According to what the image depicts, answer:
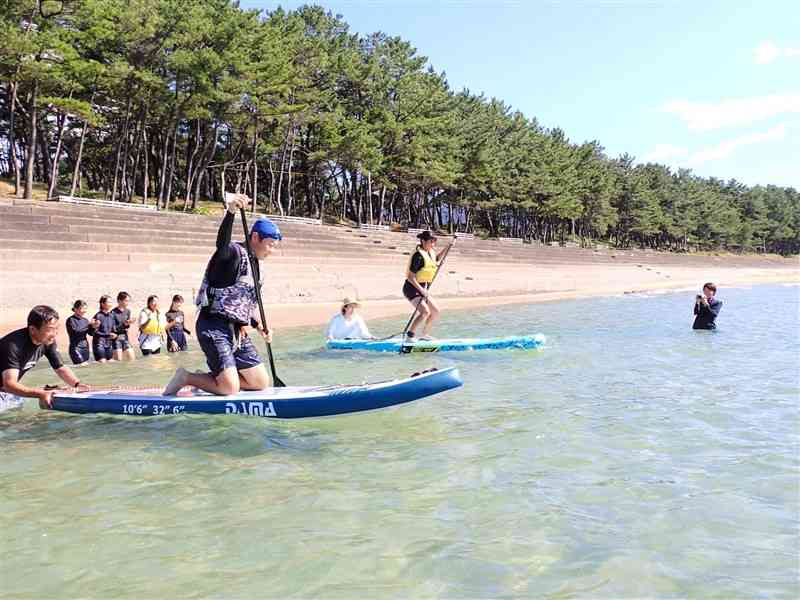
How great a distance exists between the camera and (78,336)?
38.4 feet

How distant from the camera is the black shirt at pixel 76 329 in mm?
11680

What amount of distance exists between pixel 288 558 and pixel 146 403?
12.5ft

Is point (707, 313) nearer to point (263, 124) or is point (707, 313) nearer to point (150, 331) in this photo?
point (150, 331)

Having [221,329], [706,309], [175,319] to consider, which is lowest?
[175,319]

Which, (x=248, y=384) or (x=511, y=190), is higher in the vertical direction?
(x=511, y=190)

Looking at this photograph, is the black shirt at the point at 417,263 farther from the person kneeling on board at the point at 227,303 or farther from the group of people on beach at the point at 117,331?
the person kneeling on board at the point at 227,303

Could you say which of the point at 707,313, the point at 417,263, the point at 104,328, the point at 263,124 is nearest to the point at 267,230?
the point at 417,263

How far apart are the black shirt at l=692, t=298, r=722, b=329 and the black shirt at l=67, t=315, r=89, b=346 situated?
13.3 meters

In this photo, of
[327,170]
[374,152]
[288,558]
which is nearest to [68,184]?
[327,170]

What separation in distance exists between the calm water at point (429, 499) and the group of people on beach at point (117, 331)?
4.34 meters

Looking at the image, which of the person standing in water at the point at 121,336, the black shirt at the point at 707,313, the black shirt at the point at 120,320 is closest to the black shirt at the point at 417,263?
the person standing in water at the point at 121,336

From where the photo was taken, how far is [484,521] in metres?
4.41

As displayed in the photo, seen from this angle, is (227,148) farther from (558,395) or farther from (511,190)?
(558,395)

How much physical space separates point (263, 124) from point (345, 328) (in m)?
31.1
